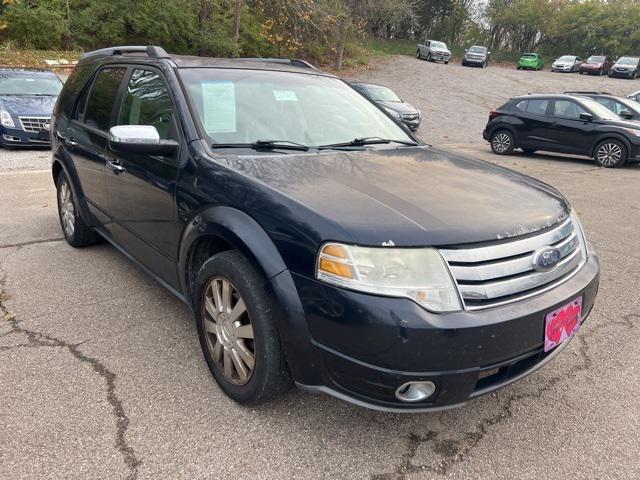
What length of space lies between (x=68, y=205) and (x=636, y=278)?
17.0 ft

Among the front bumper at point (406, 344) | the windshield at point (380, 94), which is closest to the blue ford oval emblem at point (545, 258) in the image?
the front bumper at point (406, 344)

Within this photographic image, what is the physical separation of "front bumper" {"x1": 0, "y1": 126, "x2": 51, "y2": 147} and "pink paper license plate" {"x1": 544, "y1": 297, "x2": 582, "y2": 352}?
10261 millimetres

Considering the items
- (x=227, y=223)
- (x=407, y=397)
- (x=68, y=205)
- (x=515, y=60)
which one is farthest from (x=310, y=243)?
(x=515, y=60)

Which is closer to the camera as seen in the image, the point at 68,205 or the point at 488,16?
the point at 68,205

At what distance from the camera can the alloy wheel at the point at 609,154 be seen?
1130 centimetres

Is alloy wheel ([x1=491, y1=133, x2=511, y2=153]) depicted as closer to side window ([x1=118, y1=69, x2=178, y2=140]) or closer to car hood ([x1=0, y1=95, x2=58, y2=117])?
car hood ([x1=0, y1=95, x2=58, y2=117])

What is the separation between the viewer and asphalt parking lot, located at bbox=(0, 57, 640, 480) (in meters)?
2.13

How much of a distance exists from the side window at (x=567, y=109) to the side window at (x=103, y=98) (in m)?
11.1

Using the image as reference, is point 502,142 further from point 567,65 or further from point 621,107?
point 567,65

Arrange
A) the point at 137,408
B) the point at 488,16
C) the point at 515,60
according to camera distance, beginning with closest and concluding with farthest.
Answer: the point at 137,408, the point at 515,60, the point at 488,16

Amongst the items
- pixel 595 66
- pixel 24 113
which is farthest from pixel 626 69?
pixel 24 113

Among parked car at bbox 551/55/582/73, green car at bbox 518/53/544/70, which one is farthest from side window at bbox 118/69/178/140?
green car at bbox 518/53/544/70

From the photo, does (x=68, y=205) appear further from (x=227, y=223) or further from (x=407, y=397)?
(x=407, y=397)

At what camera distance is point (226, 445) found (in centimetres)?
223
